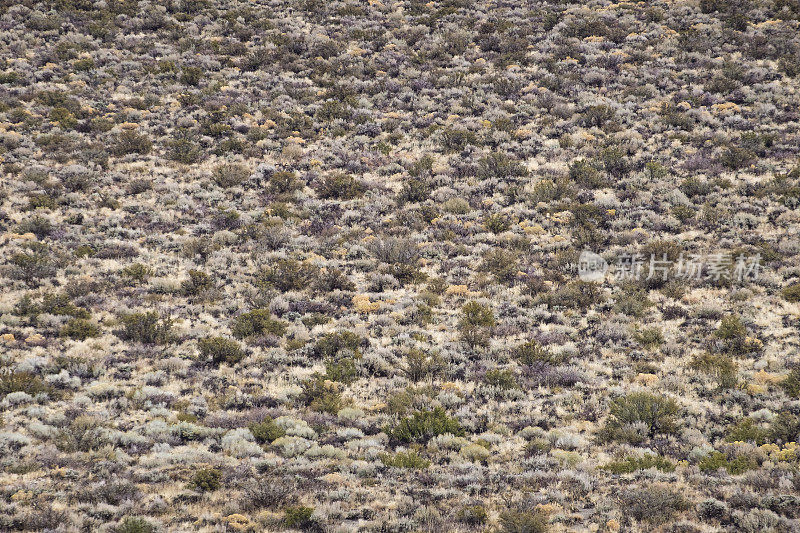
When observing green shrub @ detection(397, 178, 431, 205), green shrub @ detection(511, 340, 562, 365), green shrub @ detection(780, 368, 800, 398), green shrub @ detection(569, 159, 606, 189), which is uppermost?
green shrub @ detection(569, 159, 606, 189)

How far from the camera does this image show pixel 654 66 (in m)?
31.5

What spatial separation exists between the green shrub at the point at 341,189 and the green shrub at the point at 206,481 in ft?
50.3

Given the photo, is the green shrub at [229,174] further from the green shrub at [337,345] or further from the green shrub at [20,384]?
the green shrub at [20,384]

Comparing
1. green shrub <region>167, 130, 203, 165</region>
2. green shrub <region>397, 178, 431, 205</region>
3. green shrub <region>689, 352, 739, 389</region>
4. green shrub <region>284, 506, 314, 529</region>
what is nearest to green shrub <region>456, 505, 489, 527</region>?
green shrub <region>284, 506, 314, 529</region>

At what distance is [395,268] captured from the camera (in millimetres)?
19656

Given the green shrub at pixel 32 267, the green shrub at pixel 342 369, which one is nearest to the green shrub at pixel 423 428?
the green shrub at pixel 342 369

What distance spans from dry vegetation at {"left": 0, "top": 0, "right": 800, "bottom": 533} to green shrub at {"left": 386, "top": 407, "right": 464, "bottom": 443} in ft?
0.24

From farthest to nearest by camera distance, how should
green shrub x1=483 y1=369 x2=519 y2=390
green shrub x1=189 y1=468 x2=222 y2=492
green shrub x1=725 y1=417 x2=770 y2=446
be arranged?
green shrub x1=483 y1=369 x2=519 y2=390 → green shrub x1=725 y1=417 x2=770 y2=446 → green shrub x1=189 y1=468 x2=222 y2=492

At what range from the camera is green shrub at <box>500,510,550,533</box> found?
8820mm

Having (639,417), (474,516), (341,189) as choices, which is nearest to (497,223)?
(341,189)

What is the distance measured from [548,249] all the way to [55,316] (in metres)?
15.4

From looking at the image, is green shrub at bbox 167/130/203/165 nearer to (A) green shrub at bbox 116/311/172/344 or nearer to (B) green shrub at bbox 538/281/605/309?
(A) green shrub at bbox 116/311/172/344

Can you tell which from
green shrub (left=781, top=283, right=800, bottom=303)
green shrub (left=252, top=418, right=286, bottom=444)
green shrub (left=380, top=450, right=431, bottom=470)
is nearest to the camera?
green shrub (left=380, top=450, right=431, bottom=470)

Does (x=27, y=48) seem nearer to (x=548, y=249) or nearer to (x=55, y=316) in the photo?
(x=55, y=316)
